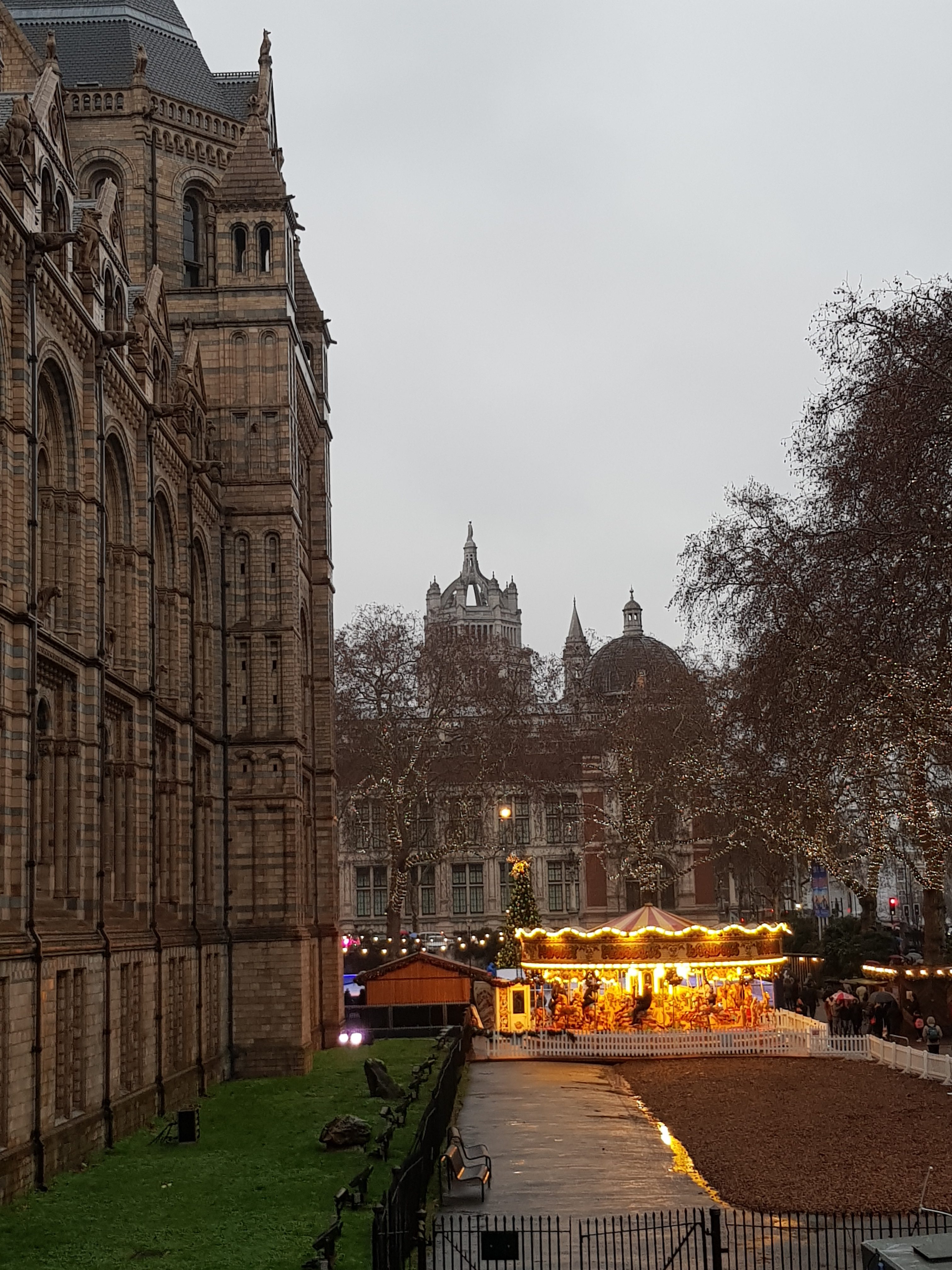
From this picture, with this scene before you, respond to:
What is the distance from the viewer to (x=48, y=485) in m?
24.0

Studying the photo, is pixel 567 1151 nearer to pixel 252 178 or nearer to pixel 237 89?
pixel 252 178

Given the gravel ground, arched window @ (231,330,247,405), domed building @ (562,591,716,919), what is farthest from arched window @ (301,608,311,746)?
domed building @ (562,591,716,919)

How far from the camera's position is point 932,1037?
3422 cm

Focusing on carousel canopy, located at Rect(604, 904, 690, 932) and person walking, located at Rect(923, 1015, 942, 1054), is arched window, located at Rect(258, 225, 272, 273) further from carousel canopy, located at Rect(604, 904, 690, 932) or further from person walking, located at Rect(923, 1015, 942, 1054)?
person walking, located at Rect(923, 1015, 942, 1054)

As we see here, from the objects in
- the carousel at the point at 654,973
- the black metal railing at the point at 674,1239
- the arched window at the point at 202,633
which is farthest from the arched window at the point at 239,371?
the black metal railing at the point at 674,1239

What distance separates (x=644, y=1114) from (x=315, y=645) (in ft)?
64.9

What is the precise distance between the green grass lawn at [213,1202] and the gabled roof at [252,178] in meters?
21.9

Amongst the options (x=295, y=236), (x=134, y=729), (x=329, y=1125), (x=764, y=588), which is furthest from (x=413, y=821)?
(x=329, y=1125)

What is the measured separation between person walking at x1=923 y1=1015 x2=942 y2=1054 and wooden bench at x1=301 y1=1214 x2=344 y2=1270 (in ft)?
70.8

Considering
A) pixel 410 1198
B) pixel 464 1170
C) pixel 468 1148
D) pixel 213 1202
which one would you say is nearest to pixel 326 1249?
pixel 410 1198

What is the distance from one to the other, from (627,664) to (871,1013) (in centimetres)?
6136

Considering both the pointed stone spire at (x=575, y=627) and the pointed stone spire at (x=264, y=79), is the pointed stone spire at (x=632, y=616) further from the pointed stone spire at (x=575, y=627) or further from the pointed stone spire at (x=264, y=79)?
the pointed stone spire at (x=264, y=79)

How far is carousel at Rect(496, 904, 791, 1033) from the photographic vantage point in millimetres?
42781

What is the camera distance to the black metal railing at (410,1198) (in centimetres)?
1284
